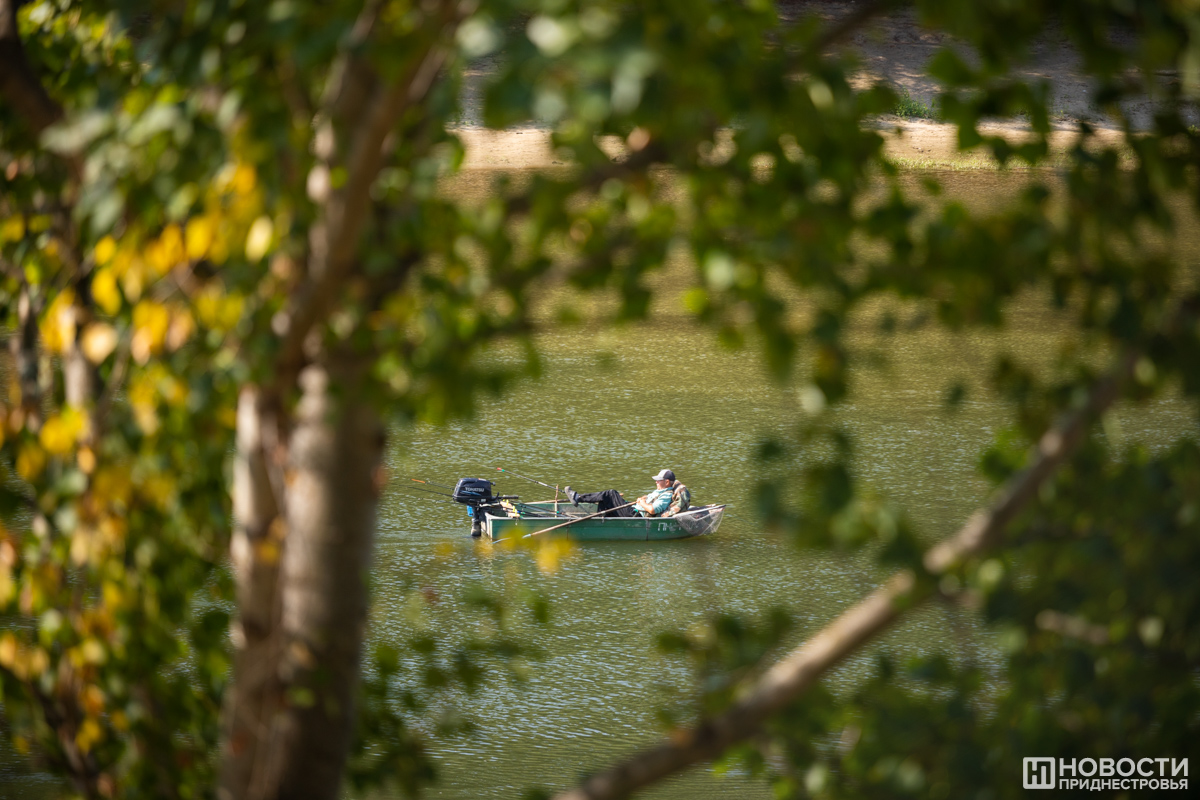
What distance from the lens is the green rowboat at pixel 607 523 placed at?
1426cm

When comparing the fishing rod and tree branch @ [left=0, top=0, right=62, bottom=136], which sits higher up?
tree branch @ [left=0, top=0, right=62, bottom=136]

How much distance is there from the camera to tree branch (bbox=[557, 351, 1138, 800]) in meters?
1.85

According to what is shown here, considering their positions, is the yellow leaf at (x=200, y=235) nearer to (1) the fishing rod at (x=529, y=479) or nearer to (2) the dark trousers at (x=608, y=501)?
(2) the dark trousers at (x=608, y=501)

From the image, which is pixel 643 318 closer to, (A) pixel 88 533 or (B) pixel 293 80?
(B) pixel 293 80

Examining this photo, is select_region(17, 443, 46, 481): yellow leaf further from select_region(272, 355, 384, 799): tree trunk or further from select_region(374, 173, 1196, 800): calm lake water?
select_region(374, 173, 1196, 800): calm lake water

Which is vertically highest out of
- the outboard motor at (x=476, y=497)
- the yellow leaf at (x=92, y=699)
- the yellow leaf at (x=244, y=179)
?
the yellow leaf at (x=244, y=179)

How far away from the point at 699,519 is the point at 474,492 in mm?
2766

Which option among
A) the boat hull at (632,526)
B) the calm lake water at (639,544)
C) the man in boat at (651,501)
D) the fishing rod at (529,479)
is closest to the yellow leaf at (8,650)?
the calm lake water at (639,544)

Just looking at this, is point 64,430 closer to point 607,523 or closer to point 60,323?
point 60,323

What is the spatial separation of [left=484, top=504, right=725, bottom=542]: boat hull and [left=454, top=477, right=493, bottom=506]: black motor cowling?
43 centimetres

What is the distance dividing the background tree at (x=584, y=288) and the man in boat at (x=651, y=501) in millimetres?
12145

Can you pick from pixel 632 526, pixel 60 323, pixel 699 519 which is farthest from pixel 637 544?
pixel 60 323

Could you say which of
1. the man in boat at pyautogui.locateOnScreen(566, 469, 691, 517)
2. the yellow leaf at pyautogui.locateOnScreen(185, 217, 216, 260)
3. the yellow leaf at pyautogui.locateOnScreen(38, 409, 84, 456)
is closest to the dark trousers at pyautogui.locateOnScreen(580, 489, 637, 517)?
the man in boat at pyautogui.locateOnScreen(566, 469, 691, 517)

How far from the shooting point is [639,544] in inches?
587
